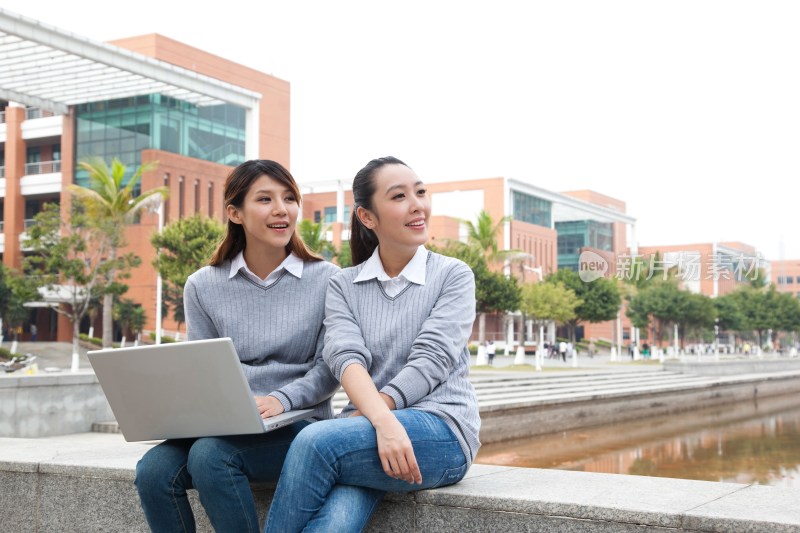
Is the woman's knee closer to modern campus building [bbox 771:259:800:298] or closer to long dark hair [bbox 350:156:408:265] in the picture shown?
long dark hair [bbox 350:156:408:265]

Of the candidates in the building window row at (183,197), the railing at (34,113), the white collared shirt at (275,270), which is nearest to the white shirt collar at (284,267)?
the white collared shirt at (275,270)

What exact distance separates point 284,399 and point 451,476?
0.58 meters

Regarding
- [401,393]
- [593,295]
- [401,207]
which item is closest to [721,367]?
[593,295]

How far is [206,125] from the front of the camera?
4141cm

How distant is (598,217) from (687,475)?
6517 centimetres

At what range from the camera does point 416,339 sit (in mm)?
2662

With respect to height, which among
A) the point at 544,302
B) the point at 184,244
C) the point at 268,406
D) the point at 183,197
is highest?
the point at 183,197

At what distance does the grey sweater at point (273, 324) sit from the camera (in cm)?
294

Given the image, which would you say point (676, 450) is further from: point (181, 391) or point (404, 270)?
point (181, 391)

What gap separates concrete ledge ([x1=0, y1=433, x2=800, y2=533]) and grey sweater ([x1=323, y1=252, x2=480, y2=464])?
0.62ft

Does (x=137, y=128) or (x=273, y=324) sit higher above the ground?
(x=137, y=128)

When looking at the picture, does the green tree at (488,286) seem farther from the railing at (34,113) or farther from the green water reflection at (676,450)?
the railing at (34,113)

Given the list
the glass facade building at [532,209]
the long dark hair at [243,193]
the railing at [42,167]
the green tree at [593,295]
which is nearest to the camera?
the long dark hair at [243,193]

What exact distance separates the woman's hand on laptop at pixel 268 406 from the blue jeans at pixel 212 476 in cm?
8
